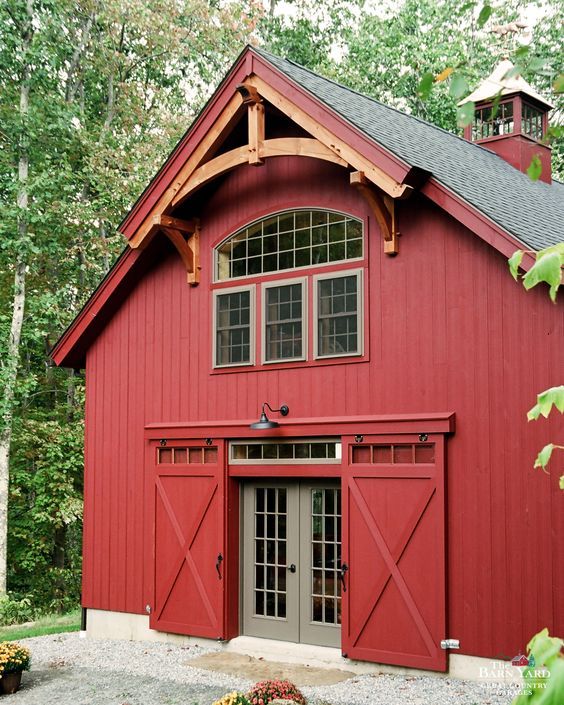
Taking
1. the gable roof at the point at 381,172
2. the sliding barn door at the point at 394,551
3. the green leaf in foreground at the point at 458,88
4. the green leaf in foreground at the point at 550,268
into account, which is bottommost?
the sliding barn door at the point at 394,551

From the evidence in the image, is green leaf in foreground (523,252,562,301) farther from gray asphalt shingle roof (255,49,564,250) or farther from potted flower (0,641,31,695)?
potted flower (0,641,31,695)

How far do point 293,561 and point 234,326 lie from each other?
3.20 meters

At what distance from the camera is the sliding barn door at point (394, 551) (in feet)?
31.2

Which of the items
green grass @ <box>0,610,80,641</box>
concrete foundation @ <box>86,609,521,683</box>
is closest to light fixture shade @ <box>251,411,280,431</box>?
concrete foundation @ <box>86,609,521,683</box>

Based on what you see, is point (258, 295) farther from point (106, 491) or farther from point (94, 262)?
point (94, 262)

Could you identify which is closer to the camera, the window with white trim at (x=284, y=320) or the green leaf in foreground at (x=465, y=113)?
the green leaf in foreground at (x=465, y=113)

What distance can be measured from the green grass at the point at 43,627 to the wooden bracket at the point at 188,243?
6118 mm

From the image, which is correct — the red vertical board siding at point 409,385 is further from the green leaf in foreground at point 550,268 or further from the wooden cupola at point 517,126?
the green leaf in foreground at point 550,268

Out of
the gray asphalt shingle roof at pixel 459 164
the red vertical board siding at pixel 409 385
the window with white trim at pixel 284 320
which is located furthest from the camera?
the window with white trim at pixel 284 320

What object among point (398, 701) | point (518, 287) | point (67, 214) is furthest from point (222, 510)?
point (67, 214)

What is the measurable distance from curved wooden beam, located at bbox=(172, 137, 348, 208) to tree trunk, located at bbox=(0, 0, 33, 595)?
808 centimetres

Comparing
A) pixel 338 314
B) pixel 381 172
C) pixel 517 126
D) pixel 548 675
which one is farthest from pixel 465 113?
pixel 517 126

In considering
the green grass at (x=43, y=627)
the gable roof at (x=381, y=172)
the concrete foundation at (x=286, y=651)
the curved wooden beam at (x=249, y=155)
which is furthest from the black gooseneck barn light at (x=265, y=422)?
the green grass at (x=43, y=627)

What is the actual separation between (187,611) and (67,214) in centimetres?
1214
